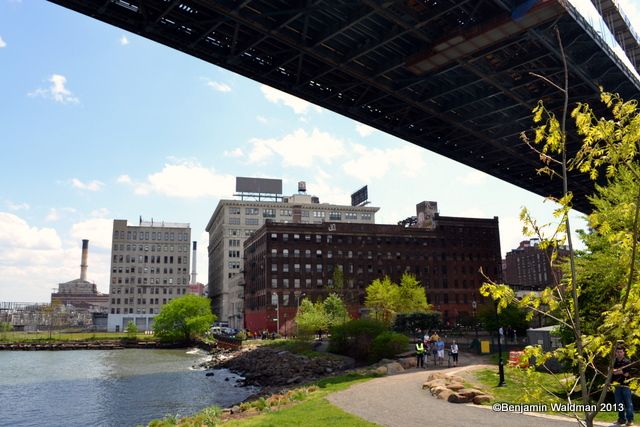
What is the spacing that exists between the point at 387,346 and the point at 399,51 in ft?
75.7

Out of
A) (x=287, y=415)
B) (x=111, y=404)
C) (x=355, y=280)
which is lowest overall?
(x=111, y=404)

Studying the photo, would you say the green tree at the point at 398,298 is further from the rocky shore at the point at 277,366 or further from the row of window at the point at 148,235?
the row of window at the point at 148,235

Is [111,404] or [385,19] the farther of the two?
[111,404]

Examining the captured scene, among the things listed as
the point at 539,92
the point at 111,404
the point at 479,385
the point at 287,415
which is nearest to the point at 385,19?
the point at 539,92

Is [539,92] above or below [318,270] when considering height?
above

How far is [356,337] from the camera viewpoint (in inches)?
1892

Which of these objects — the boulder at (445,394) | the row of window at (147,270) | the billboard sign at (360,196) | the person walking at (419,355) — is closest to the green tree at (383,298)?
the person walking at (419,355)

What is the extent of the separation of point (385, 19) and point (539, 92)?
16.2 m

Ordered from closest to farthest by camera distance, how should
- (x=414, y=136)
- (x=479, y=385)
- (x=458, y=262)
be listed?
(x=479, y=385)
(x=414, y=136)
(x=458, y=262)

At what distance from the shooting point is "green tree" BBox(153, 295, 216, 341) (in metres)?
101

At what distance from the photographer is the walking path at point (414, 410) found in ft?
49.9

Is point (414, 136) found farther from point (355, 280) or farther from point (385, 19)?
point (355, 280)

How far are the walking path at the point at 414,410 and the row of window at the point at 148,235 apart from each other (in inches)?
5466

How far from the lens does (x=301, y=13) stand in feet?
91.1
